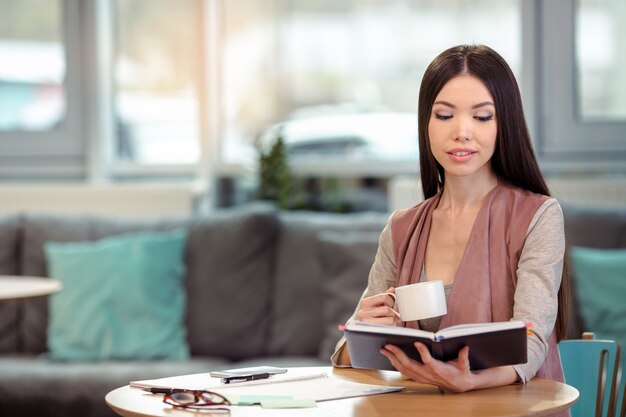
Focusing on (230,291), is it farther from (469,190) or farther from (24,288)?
(469,190)

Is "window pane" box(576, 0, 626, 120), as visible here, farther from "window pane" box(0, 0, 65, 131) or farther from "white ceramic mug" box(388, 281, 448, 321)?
"white ceramic mug" box(388, 281, 448, 321)

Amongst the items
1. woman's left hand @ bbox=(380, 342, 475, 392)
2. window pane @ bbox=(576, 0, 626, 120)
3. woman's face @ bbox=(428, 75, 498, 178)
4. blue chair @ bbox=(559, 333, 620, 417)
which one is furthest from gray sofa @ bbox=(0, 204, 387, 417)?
woman's left hand @ bbox=(380, 342, 475, 392)

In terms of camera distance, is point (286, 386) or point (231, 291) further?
point (231, 291)

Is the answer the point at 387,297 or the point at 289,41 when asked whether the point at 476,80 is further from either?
the point at 289,41

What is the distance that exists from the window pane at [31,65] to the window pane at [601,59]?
7.81 feet

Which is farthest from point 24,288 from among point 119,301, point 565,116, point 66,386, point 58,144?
point 565,116

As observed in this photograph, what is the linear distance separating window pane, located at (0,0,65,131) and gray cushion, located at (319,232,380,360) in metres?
1.86

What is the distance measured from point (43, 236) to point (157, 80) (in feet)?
3.57

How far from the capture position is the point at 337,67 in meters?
4.64

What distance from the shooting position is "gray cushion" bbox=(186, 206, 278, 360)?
155 inches

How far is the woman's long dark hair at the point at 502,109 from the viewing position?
5.63 ft

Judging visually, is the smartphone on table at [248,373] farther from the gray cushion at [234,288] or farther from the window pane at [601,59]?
the window pane at [601,59]

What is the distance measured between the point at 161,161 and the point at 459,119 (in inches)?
134

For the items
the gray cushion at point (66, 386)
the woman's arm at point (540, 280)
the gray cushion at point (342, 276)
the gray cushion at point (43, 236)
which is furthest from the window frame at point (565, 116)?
the woman's arm at point (540, 280)
